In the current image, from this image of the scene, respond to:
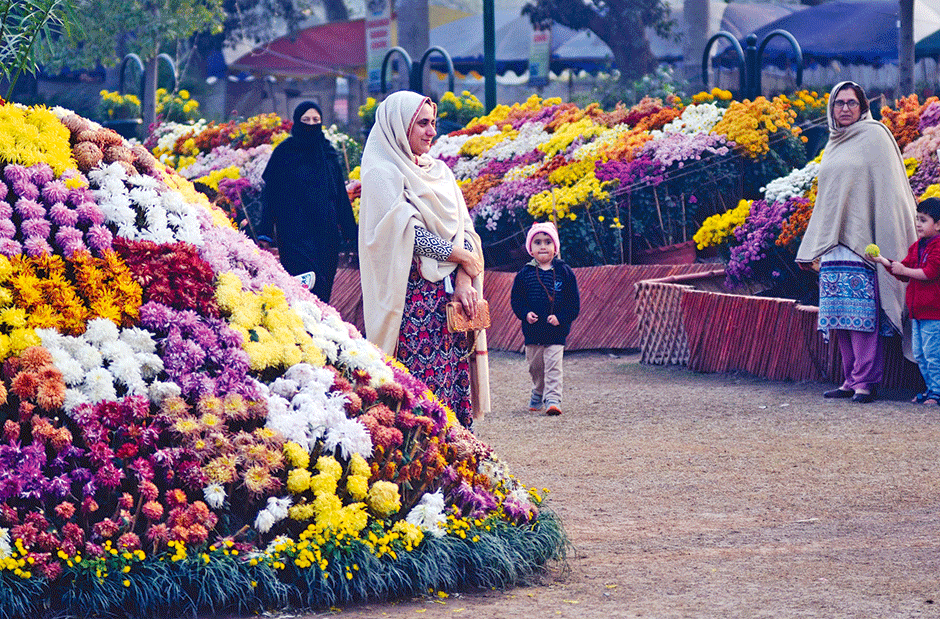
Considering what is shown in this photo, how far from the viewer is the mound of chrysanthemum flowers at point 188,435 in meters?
3.93

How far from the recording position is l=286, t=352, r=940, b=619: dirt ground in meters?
4.20

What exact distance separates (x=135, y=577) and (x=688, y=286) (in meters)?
7.29

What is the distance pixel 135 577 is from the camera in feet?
12.7

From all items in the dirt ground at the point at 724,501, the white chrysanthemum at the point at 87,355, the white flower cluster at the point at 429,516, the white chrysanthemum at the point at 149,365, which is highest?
the white chrysanthemum at the point at 87,355

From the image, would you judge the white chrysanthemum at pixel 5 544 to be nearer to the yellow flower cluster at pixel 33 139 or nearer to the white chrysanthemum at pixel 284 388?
the white chrysanthemum at pixel 284 388

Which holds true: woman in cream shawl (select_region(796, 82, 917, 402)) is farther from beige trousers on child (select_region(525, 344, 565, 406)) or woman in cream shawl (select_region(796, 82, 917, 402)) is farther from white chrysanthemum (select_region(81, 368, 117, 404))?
white chrysanthemum (select_region(81, 368, 117, 404))

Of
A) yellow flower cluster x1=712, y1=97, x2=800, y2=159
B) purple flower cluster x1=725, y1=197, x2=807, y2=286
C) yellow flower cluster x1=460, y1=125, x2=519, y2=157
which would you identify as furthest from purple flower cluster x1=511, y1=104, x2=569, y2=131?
purple flower cluster x1=725, y1=197, x2=807, y2=286

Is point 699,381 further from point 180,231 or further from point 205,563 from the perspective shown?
point 205,563

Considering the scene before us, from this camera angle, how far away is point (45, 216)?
15.5 feet

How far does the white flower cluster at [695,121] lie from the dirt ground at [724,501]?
11.8ft

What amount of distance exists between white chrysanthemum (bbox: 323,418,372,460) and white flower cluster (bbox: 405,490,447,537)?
0.25 meters

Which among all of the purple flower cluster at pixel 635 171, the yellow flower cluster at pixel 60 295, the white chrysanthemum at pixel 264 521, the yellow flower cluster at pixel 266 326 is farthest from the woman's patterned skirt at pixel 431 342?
the purple flower cluster at pixel 635 171

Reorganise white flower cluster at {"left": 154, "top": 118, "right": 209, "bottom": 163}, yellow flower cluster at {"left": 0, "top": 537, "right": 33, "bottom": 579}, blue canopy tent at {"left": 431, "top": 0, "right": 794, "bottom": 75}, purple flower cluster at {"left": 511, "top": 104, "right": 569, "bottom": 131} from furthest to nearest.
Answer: blue canopy tent at {"left": 431, "top": 0, "right": 794, "bottom": 75}, white flower cluster at {"left": 154, "top": 118, "right": 209, "bottom": 163}, purple flower cluster at {"left": 511, "top": 104, "right": 569, "bottom": 131}, yellow flower cluster at {"left": 0, "top": 537, "right": 33, "bottom": 579}

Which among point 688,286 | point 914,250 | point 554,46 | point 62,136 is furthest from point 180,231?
point 554,46
